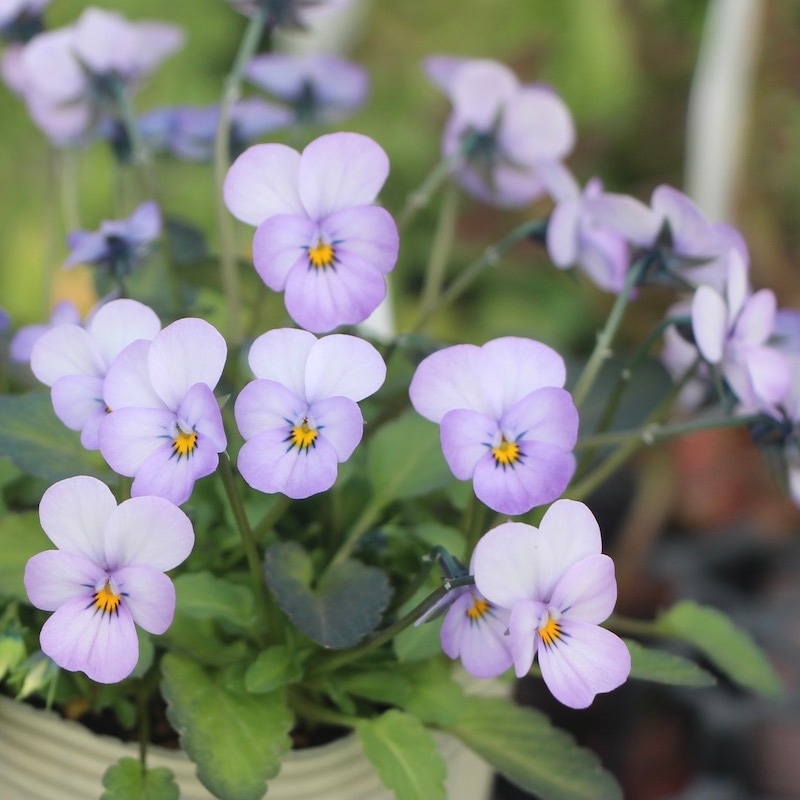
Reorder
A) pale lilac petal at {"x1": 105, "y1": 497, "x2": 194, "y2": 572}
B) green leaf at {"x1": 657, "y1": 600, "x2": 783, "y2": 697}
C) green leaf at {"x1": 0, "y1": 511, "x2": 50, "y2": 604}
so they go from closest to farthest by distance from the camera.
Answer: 1. pale lilac petal at {"x1": 105, "y1": 497, "x2": 194, "y2": 572}
2. green leaf at {"x1": 0, "y1": 511, "x2": 50, "y2": 604}
3. green leaf at {"x1": 657, "y1": 600, "x2": 783, "y2": 697}

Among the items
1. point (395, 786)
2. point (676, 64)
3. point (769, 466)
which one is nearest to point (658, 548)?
Result: point (676, 64)

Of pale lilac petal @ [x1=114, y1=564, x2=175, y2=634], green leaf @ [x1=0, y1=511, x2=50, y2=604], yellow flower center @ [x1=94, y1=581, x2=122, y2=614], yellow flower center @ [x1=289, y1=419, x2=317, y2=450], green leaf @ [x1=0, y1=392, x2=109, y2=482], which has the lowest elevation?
green leaf @ [x1=0, y1=511, x2=50, y2=604]

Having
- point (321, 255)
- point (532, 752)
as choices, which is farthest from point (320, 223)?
point (532, 752)

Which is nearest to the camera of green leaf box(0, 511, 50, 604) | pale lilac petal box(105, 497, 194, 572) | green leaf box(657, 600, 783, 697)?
pale lilac petal box(105, 497, 194, 572)

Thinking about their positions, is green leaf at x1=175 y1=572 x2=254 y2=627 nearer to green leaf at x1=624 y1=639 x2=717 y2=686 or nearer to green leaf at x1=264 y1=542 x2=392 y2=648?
green leaf at x1=264 y1=542 x2=392 y2=648

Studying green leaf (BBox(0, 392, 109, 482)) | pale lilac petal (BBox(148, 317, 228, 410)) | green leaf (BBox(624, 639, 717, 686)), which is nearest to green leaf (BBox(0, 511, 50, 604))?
green leaf (BBox(0, 392, 109, 482))

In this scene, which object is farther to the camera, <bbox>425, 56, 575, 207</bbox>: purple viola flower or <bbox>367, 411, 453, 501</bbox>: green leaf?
<bbox>425, 56, 575, 207</bbox>: purple viola flower

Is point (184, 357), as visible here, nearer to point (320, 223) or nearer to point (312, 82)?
point (320, 223)

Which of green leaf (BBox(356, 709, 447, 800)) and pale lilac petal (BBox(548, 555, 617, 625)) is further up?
pale lilac petal (BBox(548, 555, 617, 625))
